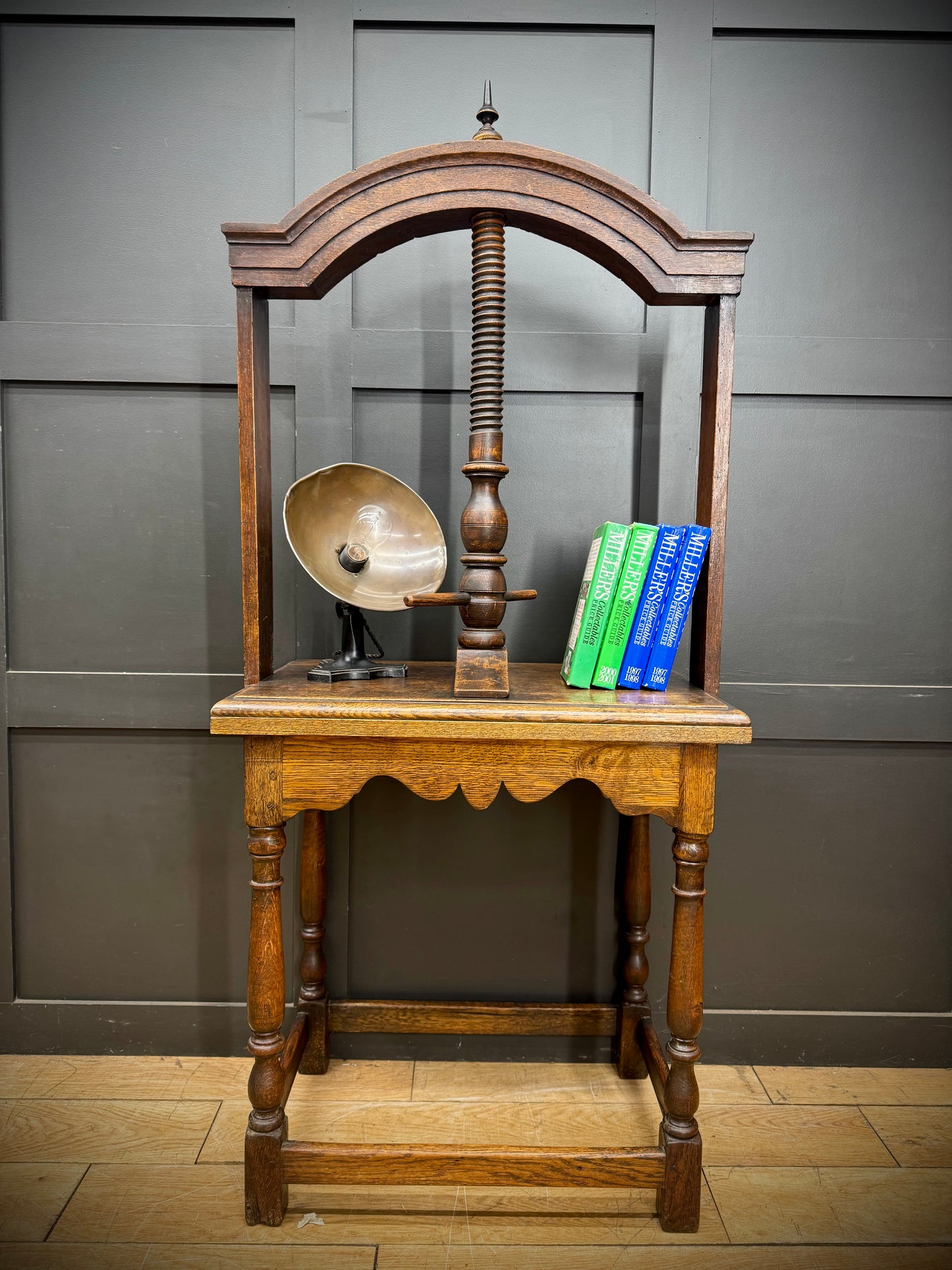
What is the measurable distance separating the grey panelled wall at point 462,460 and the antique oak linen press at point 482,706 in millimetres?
323

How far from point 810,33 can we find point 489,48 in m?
0.68

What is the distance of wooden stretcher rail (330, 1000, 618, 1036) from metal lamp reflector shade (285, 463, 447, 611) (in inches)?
35.5

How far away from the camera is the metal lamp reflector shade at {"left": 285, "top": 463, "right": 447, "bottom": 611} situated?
1417 millimetres

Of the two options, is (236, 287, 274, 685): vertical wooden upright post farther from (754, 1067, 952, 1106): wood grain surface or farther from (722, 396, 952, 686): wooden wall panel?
(754, 1067, 952, 1106): wood grain surface

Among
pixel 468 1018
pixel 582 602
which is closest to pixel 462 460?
pixel 582 602

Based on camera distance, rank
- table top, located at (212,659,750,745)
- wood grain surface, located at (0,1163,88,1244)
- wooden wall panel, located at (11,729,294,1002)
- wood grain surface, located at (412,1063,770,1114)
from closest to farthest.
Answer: table top, located at (212,659,750,745) < wood grain surface, located at (0,1163,88,1244) < wood grain surface, located at (412,1063,770,1114) < wooden wall panel, located at (11,729,294,1002)

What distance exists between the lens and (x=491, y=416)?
1.31 metres

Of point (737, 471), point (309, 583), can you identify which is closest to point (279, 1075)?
point (309, 583)

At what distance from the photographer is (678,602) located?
134 centimetres

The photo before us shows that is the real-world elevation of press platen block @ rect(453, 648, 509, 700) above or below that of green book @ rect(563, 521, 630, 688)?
below

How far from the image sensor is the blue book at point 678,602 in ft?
4.35

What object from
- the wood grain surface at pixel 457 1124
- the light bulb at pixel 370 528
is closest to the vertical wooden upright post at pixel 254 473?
the light bulb at pixel 370 528

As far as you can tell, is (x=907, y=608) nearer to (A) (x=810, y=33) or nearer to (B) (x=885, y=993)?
(B) (x=885, y=993)

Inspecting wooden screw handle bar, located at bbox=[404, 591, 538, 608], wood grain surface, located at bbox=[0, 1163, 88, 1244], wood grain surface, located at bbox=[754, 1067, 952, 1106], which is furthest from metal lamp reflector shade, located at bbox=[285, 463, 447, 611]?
wood grain surface, located at bbox=[754, 1067, 952, 1106]
